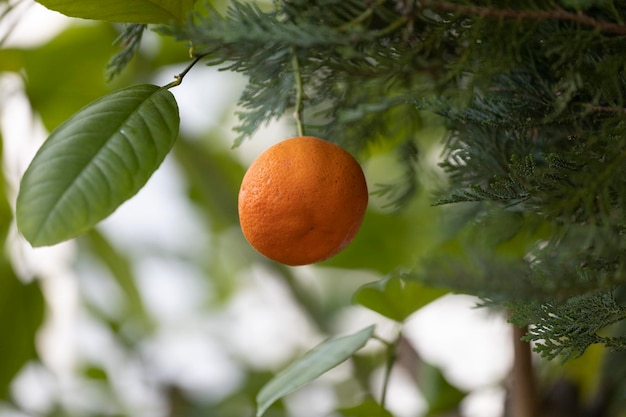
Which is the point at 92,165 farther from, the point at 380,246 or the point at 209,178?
the point at 209,178

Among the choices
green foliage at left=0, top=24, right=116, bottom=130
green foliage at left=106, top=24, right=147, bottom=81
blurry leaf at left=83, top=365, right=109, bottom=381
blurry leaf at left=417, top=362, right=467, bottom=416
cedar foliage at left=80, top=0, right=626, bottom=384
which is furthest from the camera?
blurry leaf at left=83, top=365, right=109, bottom=381

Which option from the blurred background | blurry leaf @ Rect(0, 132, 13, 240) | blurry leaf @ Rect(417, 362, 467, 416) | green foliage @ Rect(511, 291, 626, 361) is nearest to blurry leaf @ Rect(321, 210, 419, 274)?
the blurred background

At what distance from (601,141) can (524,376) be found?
10.6 inches

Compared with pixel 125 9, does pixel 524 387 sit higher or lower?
lower

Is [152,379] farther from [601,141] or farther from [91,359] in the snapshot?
[601,141]

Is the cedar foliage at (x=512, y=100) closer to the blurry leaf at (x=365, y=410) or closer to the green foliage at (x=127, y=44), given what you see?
the green foliage at (x=127, y=44)

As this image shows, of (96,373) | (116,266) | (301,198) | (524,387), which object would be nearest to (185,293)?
(96,373)

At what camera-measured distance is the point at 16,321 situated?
0.80 meters

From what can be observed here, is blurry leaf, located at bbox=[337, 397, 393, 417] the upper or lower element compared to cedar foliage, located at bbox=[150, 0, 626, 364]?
lower

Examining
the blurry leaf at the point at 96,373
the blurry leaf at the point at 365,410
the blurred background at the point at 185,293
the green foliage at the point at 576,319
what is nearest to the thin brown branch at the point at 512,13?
the green foliage at the point at 576,319

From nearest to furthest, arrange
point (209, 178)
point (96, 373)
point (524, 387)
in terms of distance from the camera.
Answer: point (524, 387) < point (209, 178) < point (96, 373)

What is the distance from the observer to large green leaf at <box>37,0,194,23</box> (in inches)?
12.4

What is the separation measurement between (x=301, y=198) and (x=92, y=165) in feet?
0.33

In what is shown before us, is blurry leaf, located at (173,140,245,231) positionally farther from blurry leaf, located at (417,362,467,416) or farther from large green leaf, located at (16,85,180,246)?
large green leaf, located at (16,85,180,246)
